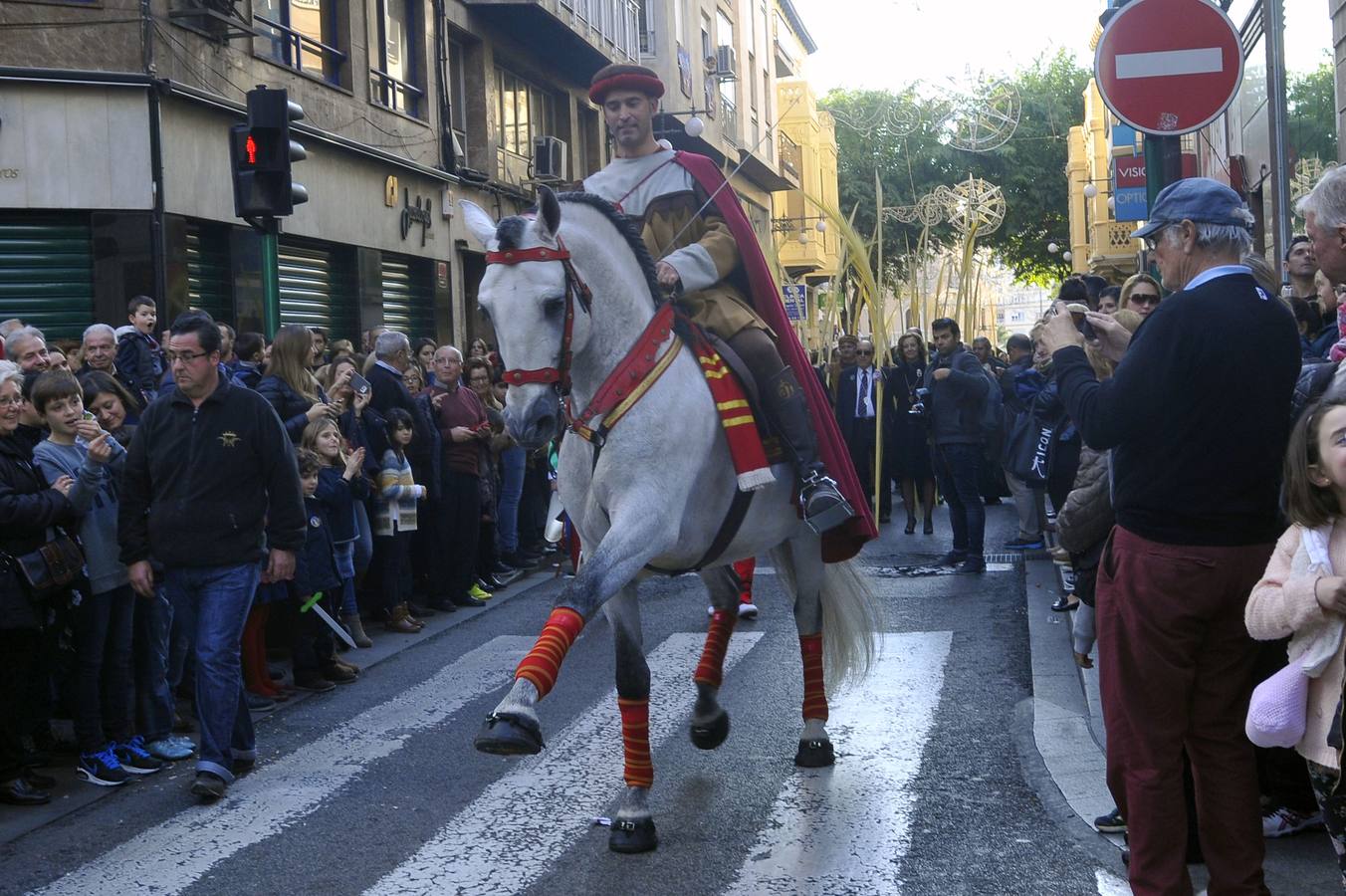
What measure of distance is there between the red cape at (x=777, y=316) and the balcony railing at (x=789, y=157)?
3827 cm

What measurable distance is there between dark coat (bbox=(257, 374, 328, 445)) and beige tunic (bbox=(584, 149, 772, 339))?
3371mm

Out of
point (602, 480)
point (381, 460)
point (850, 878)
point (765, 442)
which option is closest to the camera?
point (850, 878)

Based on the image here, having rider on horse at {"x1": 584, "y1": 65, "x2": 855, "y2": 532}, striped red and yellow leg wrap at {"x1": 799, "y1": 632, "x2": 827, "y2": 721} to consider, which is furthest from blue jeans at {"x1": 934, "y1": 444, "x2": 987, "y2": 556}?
rider on horse at {"x1": 584, "y1": 65, "x2": 855, "y2": 532}

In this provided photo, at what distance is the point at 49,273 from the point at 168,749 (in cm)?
815

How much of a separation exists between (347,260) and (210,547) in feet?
43.6

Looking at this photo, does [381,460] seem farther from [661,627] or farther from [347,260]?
[347,260]

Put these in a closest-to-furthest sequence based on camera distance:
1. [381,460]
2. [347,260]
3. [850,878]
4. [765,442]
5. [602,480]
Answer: [850,878], [602,480], [765,442], [381,460], [347,260]

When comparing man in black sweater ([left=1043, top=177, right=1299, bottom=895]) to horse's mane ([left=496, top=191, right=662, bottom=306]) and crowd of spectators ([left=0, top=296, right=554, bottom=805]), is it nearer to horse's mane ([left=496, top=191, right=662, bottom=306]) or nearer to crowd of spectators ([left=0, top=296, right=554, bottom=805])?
horse's mane ([left=496, top=191, right=662, bottom=306])

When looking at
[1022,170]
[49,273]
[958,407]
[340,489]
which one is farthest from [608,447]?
[1022,170]

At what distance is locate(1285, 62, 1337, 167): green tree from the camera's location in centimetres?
1454

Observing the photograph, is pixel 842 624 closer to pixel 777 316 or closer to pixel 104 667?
pixel 777 316

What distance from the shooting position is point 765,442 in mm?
6215

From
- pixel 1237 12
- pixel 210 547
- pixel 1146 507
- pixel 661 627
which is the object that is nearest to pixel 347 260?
pixel 661 627

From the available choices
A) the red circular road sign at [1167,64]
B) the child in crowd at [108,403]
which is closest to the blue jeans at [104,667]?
the child in crowd at [108,403]
